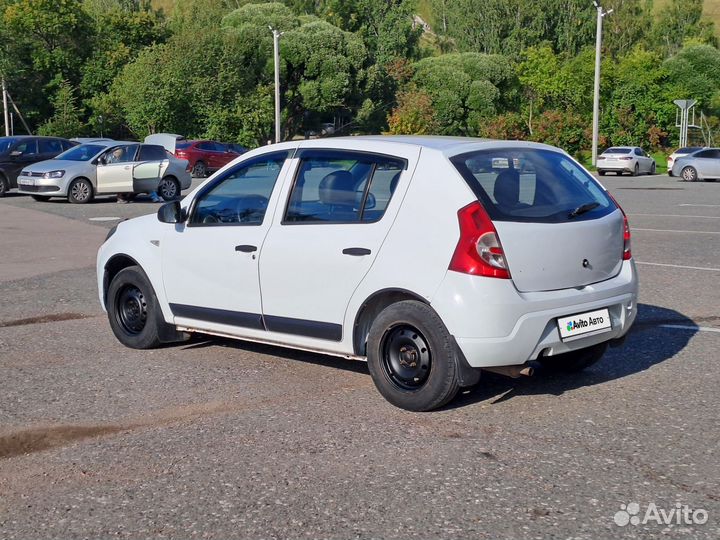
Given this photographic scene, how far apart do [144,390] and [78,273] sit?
6.04m

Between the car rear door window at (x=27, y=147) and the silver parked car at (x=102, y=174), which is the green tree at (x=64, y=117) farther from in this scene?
the silver parked car at (x=102, y=174)

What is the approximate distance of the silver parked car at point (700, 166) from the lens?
3759 centimetres

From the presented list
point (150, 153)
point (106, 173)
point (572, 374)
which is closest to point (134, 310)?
point (572, 374)

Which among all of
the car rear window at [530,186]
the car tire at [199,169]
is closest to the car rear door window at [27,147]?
the car tire at [199,169]

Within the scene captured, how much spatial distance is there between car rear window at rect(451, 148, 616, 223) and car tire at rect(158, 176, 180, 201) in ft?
65.1

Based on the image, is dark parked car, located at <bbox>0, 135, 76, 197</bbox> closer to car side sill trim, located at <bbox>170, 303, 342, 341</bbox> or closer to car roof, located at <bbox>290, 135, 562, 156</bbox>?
car side sill trim, located at <bbox>170, 303, 342, 341</bbox>

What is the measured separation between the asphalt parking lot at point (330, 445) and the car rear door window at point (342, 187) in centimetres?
115

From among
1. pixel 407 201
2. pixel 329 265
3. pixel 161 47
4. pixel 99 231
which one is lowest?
pixel 99 231

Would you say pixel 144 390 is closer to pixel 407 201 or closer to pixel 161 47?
pixel 407 201

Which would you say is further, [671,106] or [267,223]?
[671,106]

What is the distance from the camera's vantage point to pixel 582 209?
6.25 metres

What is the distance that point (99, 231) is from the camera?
1755 centimetres

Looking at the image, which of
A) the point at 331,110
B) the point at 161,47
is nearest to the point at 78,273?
the point at 161,47

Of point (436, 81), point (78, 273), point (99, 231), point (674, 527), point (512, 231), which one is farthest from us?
point (436, 81)
